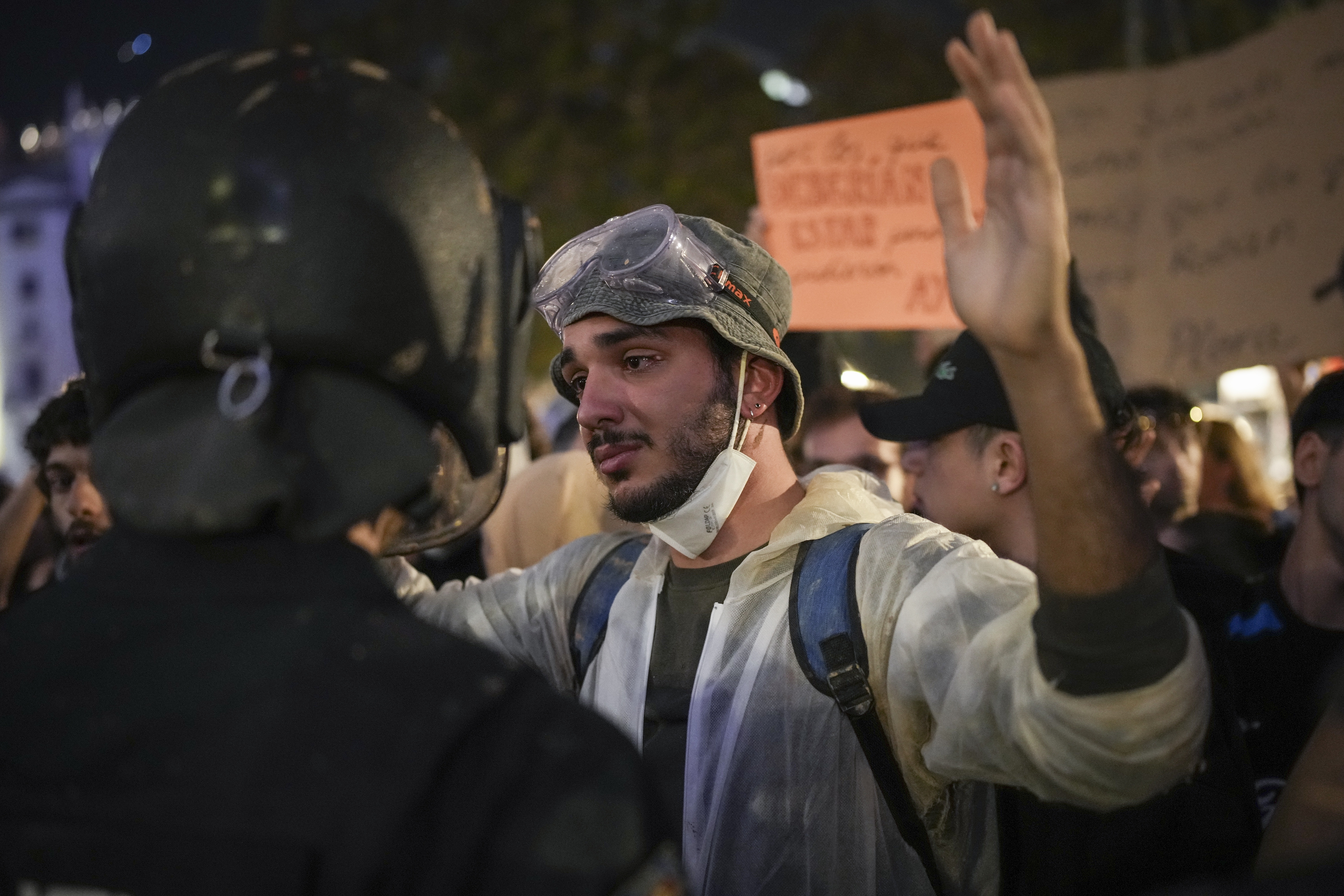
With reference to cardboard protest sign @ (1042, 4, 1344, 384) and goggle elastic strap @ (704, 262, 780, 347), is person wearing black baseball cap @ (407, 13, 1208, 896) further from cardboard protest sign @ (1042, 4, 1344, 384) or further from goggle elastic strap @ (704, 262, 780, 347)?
cardboard protest sign @ (1042, 4, 1344, 384)

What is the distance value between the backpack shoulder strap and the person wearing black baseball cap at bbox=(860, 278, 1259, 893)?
269mm

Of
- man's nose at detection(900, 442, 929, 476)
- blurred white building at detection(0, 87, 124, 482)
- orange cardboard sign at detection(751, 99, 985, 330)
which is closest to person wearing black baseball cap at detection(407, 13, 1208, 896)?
man's nose at detection(900, 442, 929, 476)

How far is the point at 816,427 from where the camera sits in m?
4.84

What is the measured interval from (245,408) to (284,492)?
109 millimetres

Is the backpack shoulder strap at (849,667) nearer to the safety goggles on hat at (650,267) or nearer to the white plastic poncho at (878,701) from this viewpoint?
the white plastic poncho at (878,701)

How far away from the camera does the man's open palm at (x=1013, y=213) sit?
148 cm

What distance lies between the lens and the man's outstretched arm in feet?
4.89

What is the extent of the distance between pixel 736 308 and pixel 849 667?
0.97 meters

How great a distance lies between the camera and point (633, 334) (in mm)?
2742

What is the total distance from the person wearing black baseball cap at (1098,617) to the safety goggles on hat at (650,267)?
676mm

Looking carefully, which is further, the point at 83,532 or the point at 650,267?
the point at 83,532

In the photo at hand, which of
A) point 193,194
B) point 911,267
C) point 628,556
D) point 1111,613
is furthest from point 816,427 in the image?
point 193,194

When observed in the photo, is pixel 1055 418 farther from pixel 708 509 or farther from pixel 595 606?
pixel 595 606

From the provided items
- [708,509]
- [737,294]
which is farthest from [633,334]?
[708,509]
